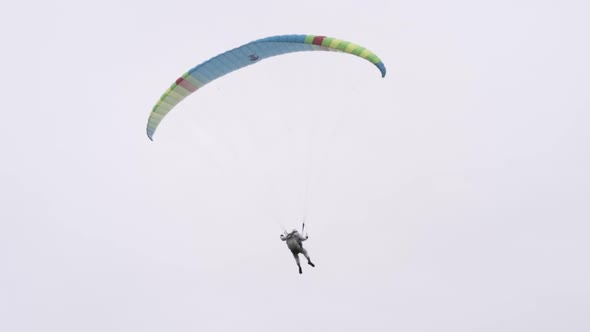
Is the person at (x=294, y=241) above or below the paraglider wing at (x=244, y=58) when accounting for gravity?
below

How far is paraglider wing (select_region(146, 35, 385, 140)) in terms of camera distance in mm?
23953

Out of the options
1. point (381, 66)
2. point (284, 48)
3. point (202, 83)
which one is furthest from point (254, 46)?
point (381, 66)

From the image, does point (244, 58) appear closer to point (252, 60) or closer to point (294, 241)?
point (252, 60)

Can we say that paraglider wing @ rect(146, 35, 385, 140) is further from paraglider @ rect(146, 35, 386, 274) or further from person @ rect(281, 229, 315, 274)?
person @ rect(281, 229, 315, 274)

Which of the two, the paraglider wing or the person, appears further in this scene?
the person

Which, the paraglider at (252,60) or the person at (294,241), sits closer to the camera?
the paraglider at (252,60)

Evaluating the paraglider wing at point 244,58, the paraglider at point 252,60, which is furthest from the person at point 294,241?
the paraglider wing at point 244,58

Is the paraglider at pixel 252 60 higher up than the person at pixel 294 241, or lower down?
higher up

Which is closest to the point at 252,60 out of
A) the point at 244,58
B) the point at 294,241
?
the point at 244,58

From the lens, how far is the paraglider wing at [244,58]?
78.6 ft

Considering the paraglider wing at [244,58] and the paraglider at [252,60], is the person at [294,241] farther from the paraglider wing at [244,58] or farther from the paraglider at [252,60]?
the paraglider wing at [244,58]

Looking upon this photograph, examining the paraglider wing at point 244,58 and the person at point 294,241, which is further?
the person at point 294,241

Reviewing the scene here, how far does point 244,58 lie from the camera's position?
2509 cm

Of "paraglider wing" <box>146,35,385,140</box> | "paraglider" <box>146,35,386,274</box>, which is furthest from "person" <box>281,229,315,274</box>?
"paraglider wing" <box>146,35,385,140</box>
